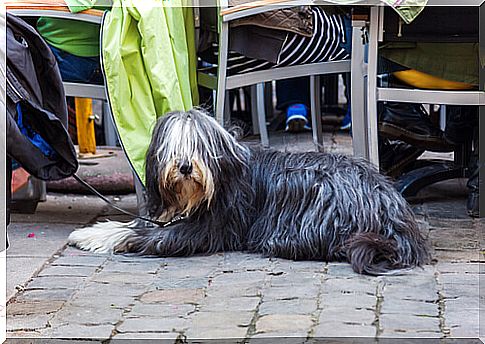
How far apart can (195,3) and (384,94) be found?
1.05 meters

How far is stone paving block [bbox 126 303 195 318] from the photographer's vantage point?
331cm

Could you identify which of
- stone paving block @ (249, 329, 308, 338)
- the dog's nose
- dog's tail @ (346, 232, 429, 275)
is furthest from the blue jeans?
stone paving block @ (249, 329, 308, 338)

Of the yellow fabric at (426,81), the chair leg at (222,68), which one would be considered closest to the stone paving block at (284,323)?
the chair leg at (222,68)

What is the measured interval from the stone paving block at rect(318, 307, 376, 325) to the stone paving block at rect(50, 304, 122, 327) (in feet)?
2.22

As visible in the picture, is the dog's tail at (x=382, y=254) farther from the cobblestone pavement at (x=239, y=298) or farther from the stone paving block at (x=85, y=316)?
the stone paving block at (x=85, y=316)

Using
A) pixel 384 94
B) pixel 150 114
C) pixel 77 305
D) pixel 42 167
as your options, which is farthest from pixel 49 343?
pixel 384 94

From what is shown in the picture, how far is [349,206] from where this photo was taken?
398 cm

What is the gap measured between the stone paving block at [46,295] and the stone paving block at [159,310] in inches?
11.5

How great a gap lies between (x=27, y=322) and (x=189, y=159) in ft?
3.28

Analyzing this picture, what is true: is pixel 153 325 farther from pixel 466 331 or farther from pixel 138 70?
pixel 138 70

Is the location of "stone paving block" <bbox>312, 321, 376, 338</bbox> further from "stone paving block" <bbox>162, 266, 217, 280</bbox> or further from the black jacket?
the black jacket

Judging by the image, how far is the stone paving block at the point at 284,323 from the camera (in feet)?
10.2

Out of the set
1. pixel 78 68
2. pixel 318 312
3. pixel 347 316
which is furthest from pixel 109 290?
pixel 78 68

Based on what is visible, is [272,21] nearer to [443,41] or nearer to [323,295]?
[443,41]
